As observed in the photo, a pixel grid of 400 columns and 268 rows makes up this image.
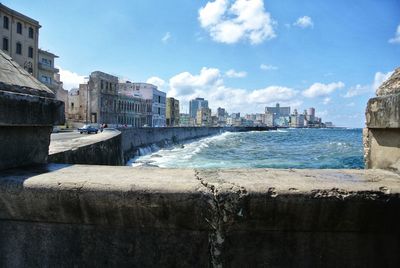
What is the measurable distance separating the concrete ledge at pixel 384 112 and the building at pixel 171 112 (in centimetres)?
11347

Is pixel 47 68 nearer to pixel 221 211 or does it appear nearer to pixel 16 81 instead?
pixel 16 81

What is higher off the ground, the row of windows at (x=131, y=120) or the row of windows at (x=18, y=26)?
the row of windows at (x=18, y=26)

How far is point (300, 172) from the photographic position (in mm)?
2592

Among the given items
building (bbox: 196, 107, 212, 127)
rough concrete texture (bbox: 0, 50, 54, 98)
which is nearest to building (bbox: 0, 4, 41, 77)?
rough concrete texture (bbox: 0, 50, 54, 98)

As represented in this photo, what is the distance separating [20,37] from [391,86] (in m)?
56.6

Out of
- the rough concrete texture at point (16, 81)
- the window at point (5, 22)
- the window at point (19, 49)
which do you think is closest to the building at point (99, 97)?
the window at point (19, 49)

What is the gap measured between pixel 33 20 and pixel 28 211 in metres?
58.6

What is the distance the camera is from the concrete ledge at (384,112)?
2.42m

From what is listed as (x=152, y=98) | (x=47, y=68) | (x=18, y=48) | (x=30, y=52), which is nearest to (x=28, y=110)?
(x=18, y=48)

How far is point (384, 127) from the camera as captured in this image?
8.44 ft

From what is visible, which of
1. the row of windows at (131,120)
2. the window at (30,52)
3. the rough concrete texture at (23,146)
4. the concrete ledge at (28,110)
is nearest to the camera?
the concrete ledge at (28,110)

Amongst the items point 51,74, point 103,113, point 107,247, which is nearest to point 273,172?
point 107,247

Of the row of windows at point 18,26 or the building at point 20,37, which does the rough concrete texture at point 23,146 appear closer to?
the building at point 20,37

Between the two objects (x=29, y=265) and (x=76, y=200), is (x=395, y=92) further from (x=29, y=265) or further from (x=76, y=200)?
(x=29, y=265)
